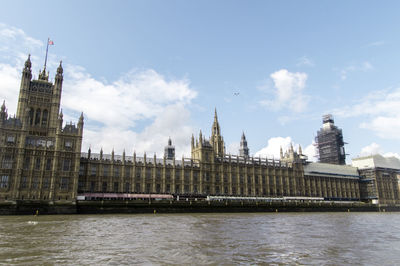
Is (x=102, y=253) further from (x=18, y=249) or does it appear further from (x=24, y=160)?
(x=24, y=160)

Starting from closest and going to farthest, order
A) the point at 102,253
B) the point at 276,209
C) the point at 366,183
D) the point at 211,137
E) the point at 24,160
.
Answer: the point at 102,253
the point at 24,160
the point at 276,209
the point at 211,137
the point at 366,183

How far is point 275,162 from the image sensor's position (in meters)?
151

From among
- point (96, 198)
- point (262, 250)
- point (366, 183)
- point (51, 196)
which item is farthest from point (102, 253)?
point (366, 183)

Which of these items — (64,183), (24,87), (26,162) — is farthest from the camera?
(24,87)

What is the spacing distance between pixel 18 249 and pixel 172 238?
15.4 meters

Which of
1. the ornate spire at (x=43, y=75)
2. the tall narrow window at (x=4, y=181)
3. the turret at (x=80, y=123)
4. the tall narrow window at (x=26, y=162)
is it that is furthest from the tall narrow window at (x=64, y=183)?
the ornate spire at (x=43, y=75)

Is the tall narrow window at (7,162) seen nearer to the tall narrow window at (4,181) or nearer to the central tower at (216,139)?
the tall narrow window at (4,181)

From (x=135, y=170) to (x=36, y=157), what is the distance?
33.2 meters

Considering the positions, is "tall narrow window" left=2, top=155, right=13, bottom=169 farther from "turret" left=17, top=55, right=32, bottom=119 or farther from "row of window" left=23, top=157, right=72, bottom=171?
"turret" left=17, top=55, right=32, bottom=119

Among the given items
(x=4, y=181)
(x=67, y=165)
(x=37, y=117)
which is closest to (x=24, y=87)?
(x=37, y=117)

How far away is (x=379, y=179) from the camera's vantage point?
170 metres

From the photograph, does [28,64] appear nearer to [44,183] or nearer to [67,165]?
[67,165]

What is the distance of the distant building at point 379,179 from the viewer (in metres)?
168

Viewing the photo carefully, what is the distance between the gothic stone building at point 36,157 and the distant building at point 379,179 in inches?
5928
